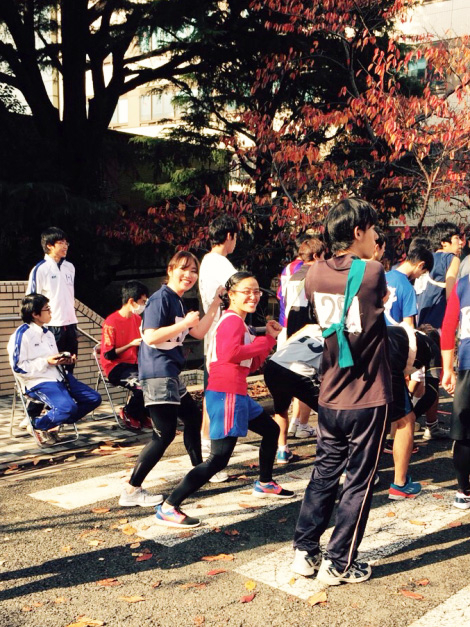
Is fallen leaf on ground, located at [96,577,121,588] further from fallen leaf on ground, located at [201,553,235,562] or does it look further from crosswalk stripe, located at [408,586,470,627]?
crosswalk stripe, located at [408,586,470,627]

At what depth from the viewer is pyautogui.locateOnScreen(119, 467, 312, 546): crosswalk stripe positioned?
4629 mm

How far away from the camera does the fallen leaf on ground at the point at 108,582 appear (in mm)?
3887

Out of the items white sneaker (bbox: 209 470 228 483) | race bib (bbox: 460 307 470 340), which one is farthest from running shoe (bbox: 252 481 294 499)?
race bib (bbox: 460 307 470 340)

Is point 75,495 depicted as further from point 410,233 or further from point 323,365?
point 410,233

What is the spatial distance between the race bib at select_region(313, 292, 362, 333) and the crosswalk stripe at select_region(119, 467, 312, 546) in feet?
5.93

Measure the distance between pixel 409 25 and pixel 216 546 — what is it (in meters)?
20.2

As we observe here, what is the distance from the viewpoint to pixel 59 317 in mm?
8172

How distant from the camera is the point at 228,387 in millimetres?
4699

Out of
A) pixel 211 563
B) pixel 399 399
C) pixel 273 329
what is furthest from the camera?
pixel 399 399

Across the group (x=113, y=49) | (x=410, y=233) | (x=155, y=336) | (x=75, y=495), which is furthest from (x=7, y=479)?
(x=113, y=49)

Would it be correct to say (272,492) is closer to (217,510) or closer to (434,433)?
(217,510)

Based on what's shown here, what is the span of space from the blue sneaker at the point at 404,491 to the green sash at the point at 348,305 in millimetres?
2048

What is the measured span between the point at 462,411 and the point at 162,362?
2170 millimetres

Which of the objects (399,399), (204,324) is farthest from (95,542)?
(399,399)
